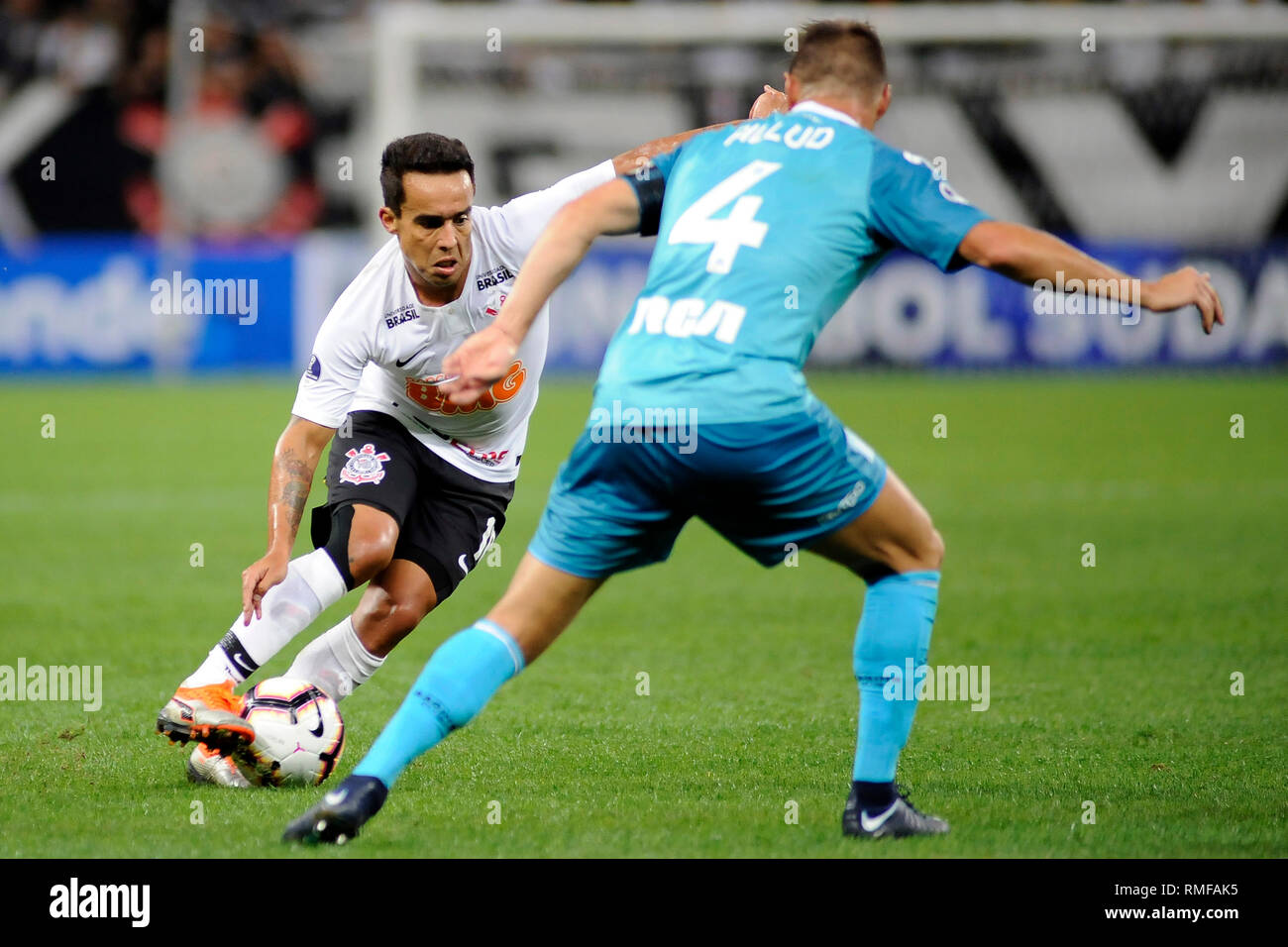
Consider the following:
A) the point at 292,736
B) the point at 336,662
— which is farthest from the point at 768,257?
the point at 336,662

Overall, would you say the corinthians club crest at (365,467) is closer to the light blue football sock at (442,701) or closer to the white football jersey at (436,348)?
the white football jersey at (436,348)

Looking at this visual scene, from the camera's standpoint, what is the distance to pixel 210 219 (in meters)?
25.1

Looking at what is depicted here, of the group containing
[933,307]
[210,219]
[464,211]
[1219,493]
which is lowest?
[1219,493]

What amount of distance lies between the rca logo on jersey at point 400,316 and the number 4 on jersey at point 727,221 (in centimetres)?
152

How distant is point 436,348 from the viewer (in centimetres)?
552

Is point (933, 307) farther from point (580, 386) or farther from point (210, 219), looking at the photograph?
point (210, 219)

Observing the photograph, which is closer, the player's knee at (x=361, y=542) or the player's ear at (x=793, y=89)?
the player's ear at (x=793, y=89)

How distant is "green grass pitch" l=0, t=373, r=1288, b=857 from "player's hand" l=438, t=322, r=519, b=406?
3.94ft

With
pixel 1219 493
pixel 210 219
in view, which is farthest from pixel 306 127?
pixel 1219 493

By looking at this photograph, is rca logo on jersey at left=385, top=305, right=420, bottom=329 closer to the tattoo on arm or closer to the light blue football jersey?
the tattoo on arm

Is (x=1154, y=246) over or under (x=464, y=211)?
over

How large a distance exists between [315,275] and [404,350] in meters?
17.2

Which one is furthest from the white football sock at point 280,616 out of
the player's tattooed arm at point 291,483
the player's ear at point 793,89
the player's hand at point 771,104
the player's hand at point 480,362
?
the player's ear at point 793,89

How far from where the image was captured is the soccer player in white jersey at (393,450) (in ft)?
16.8
